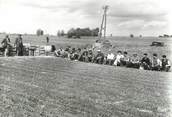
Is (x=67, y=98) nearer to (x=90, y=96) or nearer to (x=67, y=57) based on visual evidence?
(x=90, y=96)

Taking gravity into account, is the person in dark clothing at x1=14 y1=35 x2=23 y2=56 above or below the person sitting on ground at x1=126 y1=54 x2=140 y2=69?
above

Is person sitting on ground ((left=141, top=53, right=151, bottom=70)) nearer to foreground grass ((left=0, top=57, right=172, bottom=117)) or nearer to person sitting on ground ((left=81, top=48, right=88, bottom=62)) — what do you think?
person sitting on ground ((left=81, top=48, right=88, bottom=62))

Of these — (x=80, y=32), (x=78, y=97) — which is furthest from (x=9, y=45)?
(x=80, y=32)

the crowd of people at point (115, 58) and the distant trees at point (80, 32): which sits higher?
the distant trees at point (80, 32)

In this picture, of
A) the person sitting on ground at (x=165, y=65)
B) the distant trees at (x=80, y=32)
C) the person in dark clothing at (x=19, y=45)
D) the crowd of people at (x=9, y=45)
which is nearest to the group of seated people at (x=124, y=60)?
the person sitting on ground at (x=165, y=65)

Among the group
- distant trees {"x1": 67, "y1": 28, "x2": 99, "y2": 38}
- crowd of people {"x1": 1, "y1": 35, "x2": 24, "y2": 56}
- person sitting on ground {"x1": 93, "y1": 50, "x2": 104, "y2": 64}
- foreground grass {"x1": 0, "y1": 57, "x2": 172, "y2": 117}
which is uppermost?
distant trees {"x1": 67, "y1": 28, "x2": 99, "y2": 38}

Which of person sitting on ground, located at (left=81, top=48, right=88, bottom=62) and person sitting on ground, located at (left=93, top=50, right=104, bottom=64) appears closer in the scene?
person sitting on ground, located at (left=93, top=50, right=104, bottom=64)

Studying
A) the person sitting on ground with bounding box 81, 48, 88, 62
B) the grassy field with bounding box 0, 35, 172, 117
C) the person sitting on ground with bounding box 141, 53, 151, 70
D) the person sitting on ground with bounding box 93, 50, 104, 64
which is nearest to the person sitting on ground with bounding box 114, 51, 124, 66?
the person sitting on ground with bounding box 93, 50, 104, 64

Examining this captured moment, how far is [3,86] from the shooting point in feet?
31.0

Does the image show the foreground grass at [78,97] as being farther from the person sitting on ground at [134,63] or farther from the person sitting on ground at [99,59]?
the person sitting on ground at [99,59]

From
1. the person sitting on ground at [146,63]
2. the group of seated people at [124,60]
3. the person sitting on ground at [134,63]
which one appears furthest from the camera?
the person sitting on ground at [134,63]

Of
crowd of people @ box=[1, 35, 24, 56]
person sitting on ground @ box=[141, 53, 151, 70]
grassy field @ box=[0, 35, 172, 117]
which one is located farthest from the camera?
crowd of people @ box=[1, 35, 24, 56]

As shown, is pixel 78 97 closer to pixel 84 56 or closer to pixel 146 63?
pixel 146 63

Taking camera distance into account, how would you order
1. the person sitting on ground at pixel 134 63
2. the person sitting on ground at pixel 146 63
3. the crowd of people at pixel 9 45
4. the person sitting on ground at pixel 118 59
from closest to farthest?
the person sitting on ground at pixel 146 63
the person sitting on ground at pixel 134 63
the person sitting on ground at pixel 118 59
the crowd of people at pixel 9 45
